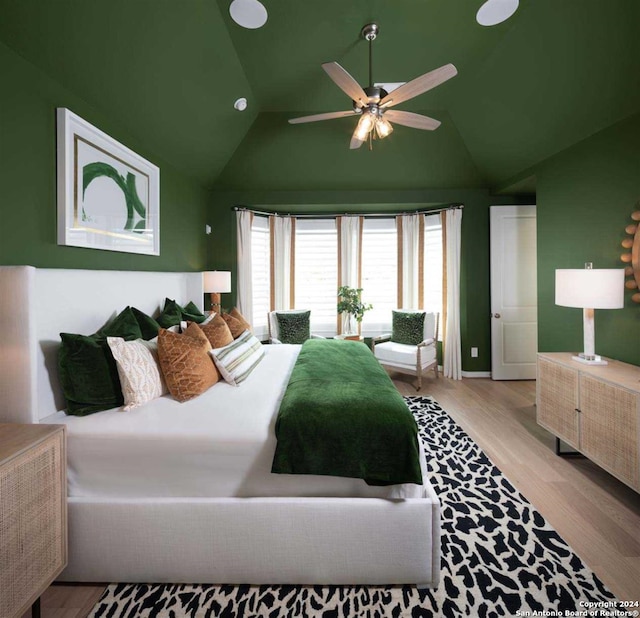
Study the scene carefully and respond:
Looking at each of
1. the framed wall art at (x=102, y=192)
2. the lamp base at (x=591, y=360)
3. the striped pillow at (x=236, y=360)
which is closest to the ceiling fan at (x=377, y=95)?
the framed wall art at (x=102, y=192)

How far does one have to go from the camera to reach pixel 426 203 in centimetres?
474

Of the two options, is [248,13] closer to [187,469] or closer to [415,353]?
[187,469]

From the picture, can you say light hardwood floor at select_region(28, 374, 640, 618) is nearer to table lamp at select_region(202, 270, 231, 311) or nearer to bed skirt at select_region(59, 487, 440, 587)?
bed skirt at select_region(59, 487, 440, 587)

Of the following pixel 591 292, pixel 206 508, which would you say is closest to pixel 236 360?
pixel 206 508

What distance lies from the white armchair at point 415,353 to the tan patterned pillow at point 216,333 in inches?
94.5

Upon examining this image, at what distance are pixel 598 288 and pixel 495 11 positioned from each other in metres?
2.06

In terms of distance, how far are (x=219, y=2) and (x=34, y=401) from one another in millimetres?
2688

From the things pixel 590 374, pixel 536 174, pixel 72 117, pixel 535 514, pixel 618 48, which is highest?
pixel 618 48

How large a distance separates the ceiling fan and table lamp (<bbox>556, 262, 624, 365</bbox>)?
159 cm

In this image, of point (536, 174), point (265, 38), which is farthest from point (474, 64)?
point (265, 38)

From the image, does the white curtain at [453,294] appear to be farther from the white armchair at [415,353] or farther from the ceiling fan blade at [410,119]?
the ceiling fan blade at [410,119]

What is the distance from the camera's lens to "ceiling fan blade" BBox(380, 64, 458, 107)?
2.07 meters

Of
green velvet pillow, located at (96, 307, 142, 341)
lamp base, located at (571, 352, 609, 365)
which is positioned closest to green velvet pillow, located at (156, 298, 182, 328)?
green velvet pillow, located at (96, 307, 142, 341)

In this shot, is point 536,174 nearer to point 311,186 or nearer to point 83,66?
point 311,186
